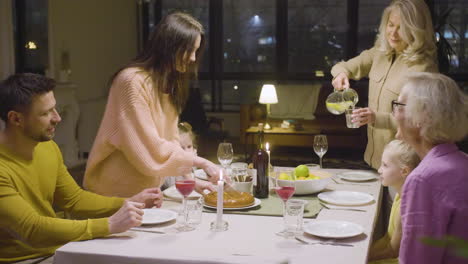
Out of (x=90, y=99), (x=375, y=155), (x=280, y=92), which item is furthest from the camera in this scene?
(x=280, y=92)

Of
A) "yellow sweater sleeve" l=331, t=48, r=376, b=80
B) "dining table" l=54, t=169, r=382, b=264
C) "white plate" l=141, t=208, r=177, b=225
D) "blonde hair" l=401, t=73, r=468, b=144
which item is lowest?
"dining table" l=54, t=169, r=382, b=264

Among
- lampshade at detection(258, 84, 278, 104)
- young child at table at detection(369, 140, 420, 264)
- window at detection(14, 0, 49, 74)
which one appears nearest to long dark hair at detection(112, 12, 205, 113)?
young child at table at detection(369, 140, 420, 264)

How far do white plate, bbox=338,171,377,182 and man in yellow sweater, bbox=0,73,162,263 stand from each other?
103 centimetres

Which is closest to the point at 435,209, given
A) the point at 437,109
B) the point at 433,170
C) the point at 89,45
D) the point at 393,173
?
the point at 433,170

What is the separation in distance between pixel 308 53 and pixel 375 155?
6465mm

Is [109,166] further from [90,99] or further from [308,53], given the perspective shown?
[308,53]

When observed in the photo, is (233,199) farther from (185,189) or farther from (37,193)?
(37,193)

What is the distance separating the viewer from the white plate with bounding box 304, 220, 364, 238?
5.36 feet

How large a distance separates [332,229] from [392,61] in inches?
55.4

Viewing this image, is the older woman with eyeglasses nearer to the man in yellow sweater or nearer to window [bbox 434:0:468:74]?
the man in yellow sweater

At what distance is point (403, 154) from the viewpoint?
1.98 m

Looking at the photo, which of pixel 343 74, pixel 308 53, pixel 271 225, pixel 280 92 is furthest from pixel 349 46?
pixel 271 225

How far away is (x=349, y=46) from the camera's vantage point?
8.73 metres

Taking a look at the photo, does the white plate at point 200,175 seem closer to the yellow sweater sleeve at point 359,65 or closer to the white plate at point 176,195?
the white plate at point 176,195
